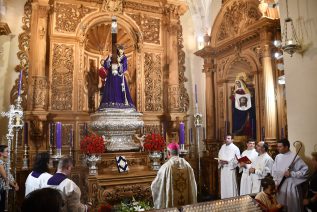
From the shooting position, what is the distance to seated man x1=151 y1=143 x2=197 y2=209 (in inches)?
173

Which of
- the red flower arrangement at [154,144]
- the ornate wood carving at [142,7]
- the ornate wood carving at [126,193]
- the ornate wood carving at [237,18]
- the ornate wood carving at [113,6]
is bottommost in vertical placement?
the ornate wood carving at [126,193]

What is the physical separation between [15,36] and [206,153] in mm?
6456

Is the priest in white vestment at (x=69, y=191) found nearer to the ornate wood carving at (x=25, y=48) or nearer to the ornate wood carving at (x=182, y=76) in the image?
the ornate wood carving at (x=25, y=48)

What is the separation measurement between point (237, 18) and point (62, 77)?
5226mm

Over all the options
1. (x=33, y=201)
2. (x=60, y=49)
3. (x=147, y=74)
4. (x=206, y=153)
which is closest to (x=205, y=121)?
(x=206, y=153)

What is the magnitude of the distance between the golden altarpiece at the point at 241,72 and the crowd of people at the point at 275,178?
885 mm

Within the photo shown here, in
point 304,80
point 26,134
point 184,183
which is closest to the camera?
point 184,183

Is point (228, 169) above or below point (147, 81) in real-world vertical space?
below

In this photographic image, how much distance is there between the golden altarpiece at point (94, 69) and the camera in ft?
23.8

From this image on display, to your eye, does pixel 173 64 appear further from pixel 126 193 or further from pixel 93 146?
pixel 126 193

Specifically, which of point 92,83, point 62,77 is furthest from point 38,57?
point 92,83

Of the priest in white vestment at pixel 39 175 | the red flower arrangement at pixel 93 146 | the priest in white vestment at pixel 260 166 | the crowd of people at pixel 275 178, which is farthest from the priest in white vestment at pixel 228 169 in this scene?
the priest in white vestment at pixel 39 175

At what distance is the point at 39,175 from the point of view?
12.8 ft

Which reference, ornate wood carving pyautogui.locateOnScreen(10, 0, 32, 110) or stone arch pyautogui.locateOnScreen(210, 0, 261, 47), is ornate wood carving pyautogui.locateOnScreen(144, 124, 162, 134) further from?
ornate wood carving pyautogui.locateOnScreen(10, 0, 32, 110)
